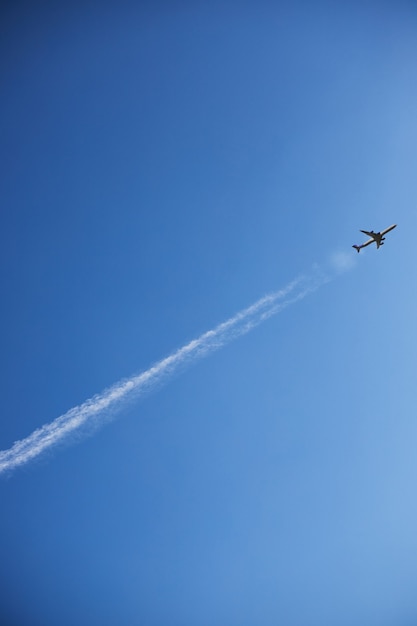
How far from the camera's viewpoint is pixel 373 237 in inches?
2933

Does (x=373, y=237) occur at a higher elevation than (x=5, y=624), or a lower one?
higher

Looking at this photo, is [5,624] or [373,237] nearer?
[5,624]

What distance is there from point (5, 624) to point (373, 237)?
9070cm

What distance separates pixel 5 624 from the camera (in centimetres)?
6925
